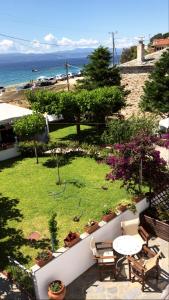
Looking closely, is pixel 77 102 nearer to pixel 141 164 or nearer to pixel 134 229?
pixel 141 164

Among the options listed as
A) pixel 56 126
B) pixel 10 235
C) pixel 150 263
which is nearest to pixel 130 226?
pixel 150 263

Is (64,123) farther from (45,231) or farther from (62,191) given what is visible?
(45,231)

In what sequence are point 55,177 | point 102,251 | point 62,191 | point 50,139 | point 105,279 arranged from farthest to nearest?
point 50,139 < point 55,177 < point 62,191 < point 102,251 < point 105,279

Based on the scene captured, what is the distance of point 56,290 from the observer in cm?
1007

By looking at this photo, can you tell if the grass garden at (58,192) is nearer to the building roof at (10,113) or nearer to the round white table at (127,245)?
the round white table at (127,245)

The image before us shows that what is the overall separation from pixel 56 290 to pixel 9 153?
15.6 metres

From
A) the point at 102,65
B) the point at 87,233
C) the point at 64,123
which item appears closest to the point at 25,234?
the point at 87,233

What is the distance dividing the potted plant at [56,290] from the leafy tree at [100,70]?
24.5 metres

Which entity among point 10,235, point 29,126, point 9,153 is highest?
point 29,126

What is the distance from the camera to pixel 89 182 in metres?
19.3

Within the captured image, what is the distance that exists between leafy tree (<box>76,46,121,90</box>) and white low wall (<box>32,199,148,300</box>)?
21636 mm

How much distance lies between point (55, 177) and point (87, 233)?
352 inches

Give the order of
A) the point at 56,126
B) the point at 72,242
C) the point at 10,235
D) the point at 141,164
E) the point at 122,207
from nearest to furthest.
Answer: the point at 72,242, the point at 122,207, the point at 141,164, the point at 10,235, the point at 56,126

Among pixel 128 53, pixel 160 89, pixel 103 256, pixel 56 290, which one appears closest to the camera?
pixel 56 290
